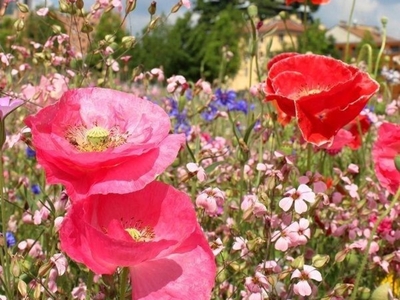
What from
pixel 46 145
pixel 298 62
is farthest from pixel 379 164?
pixel 46 145

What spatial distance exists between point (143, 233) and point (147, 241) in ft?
0.11

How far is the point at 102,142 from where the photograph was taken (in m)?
0.61

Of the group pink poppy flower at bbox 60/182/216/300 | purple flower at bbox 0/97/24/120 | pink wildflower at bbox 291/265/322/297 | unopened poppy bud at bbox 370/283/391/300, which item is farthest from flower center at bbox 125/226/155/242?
unopened poppy bud at bbox 370/283/391/300

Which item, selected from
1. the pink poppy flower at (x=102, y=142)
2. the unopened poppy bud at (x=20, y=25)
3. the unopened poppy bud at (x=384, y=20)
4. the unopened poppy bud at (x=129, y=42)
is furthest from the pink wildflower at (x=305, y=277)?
the unopened poppy bud at (x=384, y=20)

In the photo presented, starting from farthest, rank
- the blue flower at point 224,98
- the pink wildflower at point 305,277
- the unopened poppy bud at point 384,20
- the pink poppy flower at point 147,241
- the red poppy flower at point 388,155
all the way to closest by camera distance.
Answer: the blue flower at point 224,98
the unopened poppy bud at point 384,20
the red poppy flower at point 388,155
the pink wildflower at point 305,277
the pink poppy flower at point 147,241

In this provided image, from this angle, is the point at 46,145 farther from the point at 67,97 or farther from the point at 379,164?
the point at 379,164

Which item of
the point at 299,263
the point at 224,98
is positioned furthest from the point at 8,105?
the point at 224,98

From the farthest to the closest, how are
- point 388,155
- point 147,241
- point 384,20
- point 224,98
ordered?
point 224,98, point 384,20, point 388,155, point 147,241

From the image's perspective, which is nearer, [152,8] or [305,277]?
[305,277]

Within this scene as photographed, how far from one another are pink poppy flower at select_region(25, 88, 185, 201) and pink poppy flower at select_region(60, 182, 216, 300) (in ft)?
0.09

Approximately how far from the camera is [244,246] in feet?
3.13

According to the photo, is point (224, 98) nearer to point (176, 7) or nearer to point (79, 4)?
point (176, 7)

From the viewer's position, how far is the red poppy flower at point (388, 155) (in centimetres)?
104

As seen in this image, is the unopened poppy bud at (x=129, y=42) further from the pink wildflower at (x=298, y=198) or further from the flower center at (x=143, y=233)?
the flower center at (x=143, y=233)
